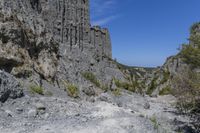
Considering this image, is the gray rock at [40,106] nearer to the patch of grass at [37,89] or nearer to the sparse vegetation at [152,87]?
the patch of grass at [37,89]

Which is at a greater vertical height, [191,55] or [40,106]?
[191,55]

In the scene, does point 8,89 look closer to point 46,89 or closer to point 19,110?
point 19,110

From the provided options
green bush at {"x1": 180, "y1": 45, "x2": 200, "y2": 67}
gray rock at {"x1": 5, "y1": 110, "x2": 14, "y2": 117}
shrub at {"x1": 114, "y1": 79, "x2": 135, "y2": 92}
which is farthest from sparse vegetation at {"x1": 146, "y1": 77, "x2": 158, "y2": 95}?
gray rock at {"x1": 5, "y1": 110, "x2": 14, "y2": 117}

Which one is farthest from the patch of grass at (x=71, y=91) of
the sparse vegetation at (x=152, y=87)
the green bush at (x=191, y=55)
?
the sparse vegetation at (x=152, y=87)

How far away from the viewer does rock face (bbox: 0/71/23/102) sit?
21.2m

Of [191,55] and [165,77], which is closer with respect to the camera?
[191,55]

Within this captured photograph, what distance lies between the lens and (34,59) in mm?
30797

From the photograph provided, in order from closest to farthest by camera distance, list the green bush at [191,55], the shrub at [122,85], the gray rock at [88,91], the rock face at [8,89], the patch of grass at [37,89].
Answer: the rock face at [8,89], the green bush at [191,55], the patch of grass at [37,89], the gray rock at [88,91], the shrub at [122,85]

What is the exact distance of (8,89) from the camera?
21.8 metres

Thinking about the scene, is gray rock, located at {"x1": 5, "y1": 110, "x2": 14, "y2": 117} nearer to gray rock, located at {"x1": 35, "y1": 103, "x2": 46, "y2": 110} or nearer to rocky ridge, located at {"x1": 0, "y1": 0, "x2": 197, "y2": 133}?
rocky ridge, located at {"x1": 0, "y1": 0, "x2": 197, "y2": 133}

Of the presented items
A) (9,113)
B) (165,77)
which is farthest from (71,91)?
(165,77)

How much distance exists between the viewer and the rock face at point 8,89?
69.7ft

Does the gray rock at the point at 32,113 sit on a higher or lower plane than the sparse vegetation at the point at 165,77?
lower

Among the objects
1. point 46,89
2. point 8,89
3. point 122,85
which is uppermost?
point 122,85
